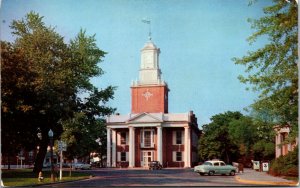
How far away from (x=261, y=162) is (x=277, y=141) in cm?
115

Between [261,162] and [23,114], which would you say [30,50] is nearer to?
[23,114]

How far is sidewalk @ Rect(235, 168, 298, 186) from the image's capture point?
1193 cm

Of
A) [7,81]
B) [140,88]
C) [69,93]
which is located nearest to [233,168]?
[140,88]

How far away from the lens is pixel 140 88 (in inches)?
549

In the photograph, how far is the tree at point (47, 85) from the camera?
15750mm

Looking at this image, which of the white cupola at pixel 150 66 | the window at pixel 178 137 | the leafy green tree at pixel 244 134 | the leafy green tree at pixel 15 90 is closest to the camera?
the white cupola at pixel 150 66

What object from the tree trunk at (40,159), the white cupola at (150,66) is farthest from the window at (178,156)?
the tree trunk at (40,159)

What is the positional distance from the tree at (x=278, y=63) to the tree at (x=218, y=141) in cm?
89

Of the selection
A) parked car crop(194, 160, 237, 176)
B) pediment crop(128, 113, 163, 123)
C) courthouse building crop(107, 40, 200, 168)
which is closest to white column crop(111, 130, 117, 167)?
courthouse building crop(107, 40, 200, 168)

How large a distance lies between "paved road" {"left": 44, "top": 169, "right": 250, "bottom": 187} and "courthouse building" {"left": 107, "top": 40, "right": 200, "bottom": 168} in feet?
1.23

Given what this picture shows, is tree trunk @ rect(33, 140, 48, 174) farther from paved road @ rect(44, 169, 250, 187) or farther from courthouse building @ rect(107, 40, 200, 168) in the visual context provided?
courthouse building @ rect(107, 40, 200, 168)

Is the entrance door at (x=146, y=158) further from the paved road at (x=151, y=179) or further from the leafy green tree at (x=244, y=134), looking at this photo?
the leafy green tree at (x=244, y=134)

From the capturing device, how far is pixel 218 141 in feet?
47.1

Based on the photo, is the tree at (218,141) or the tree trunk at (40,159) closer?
the tree at (218,141)
